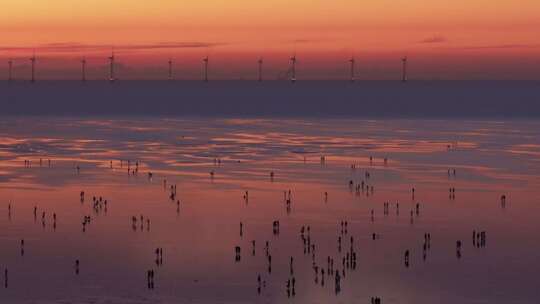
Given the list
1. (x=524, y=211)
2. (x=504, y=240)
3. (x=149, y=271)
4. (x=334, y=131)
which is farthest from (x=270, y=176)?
(x=334, y=131)

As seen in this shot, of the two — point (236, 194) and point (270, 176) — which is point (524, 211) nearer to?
point (236, 194)

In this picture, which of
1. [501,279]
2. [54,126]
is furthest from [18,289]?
[54,126]

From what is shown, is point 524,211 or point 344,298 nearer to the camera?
point 344,298

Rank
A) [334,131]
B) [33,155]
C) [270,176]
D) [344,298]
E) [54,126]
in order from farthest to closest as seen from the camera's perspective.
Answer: [54,126]
[334,131]
[33,155]
[270,176]
[344,298]

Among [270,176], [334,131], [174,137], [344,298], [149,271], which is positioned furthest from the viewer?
[334,131]

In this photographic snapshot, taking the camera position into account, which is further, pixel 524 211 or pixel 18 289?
pixel 524 211

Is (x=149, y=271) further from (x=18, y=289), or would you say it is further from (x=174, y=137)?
(x=174, y=137)
